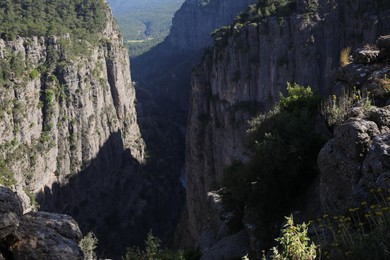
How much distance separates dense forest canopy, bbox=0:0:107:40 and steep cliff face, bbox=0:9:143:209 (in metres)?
1.64

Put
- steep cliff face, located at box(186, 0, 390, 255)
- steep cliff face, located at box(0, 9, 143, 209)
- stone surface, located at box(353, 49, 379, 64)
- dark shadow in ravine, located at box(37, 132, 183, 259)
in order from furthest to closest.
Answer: dark shadow in ravine, located at box(37, 132, 183, 259), steep cliff face, located at box(0, 9, 143, 209), steep cliff face, located at box(186, 0, 390, 255), stone surface, located at box(353, 49, 379, 64)

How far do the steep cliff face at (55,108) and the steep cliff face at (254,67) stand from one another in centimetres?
2197

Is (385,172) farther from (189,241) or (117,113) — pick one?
(117,113)

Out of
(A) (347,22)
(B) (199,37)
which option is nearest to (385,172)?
(A) (347,22)

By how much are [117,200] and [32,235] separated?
68.1 meters

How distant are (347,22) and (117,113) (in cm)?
5735

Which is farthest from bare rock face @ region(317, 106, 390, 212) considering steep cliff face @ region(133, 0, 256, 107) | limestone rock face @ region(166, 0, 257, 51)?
limestone rock face @ region(166, 0, 257, 51)

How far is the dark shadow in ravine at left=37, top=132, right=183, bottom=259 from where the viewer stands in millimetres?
63500

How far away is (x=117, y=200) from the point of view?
240ft

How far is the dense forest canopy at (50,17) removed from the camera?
202ft

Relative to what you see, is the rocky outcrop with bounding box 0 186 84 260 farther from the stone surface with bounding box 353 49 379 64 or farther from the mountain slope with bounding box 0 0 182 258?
the mountain slope with bounding box 0 0 182 258

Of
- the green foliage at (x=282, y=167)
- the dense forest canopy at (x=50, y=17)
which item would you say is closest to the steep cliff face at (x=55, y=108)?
the dense forest canopy at (x=50, y=17)

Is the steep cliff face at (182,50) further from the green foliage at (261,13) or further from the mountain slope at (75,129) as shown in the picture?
the green foliage at (261,13)

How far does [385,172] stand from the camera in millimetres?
6863
